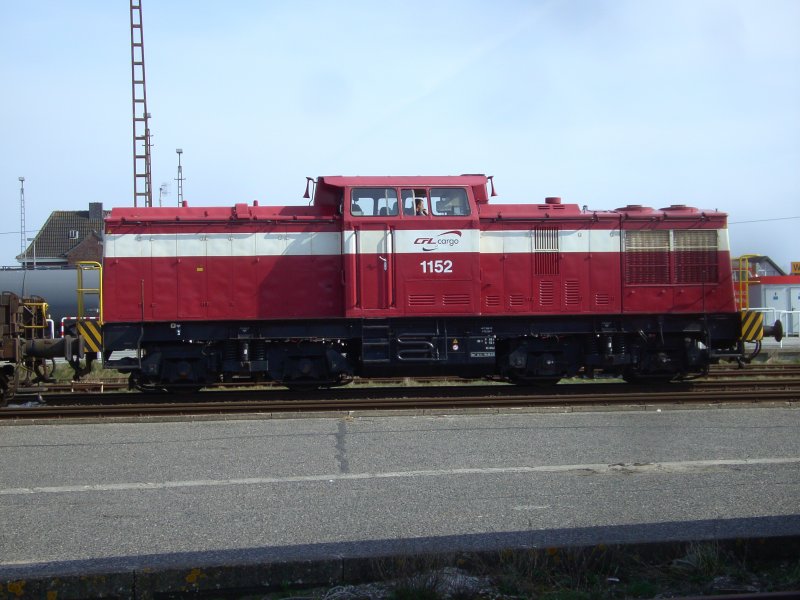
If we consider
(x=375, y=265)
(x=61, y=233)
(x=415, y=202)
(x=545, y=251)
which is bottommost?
(x=375, y=265)

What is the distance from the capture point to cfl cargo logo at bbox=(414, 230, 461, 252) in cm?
1341

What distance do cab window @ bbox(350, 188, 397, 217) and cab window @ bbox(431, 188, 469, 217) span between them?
2.46 feet

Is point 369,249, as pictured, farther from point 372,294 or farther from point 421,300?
point 421,300

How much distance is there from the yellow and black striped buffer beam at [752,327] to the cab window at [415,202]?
6392mm

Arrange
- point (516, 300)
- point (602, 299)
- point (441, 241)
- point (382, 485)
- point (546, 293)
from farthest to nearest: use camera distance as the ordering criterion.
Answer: point (602, 299) → point (546, 293) → point (516, 300) → point (441, 241) → point (382, 485)

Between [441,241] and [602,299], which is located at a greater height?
[441,241]

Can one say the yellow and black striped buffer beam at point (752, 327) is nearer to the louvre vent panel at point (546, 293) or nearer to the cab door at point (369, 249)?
the louvre vent panel at point (546, 293)

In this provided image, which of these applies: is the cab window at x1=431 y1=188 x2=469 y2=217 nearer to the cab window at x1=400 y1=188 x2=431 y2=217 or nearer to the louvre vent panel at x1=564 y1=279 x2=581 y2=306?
the cab window at x1=400 y1=188 x2=431 y2=217

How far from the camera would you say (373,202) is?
13.4 meters

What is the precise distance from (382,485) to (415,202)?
7.32 meters

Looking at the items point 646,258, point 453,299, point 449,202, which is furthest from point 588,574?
point 646,258

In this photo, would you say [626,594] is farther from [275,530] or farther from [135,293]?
[135,293]

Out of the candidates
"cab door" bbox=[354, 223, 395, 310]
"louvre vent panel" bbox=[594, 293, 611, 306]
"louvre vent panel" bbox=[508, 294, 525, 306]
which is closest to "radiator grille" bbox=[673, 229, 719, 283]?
"louvre vent panel" bbox=[594, 293, 611, 306]

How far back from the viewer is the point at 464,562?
5066mm
